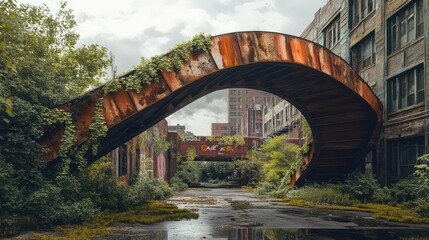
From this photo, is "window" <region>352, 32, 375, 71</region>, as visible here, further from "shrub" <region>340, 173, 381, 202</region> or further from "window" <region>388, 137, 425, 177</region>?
"shrub" <region>340, 173, 381, 202</region>

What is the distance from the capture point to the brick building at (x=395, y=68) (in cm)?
1970

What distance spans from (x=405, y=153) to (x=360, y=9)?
1025 centimetres

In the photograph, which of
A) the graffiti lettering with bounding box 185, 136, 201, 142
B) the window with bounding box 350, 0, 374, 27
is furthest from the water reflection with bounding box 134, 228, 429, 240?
the graffiti lettering with bounding box 185, 136, 201, 142

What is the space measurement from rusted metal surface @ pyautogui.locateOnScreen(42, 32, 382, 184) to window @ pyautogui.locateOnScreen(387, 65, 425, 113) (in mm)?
1523

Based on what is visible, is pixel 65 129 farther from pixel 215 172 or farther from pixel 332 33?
pixel 215 172

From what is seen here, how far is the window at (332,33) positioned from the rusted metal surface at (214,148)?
1979 centimetres

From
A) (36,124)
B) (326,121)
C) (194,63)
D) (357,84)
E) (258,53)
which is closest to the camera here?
(36,124)

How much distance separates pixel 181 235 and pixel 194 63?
663cm

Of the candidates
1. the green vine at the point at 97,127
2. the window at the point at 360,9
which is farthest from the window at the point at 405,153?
the green vine at the point at 97,127

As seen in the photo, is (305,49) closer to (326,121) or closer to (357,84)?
(357,84)

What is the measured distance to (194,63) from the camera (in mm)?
14367

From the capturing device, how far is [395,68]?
21.7 metres

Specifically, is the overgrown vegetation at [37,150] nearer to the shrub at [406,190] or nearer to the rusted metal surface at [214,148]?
the shrub at [406,190]

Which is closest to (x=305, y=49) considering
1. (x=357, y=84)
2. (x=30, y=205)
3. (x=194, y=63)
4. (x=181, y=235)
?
(x=357, y=84)
